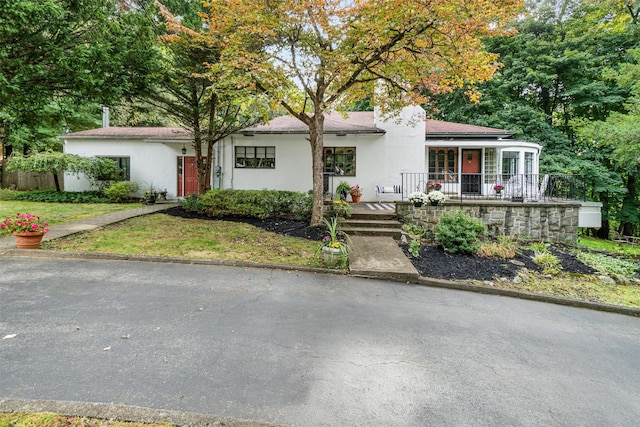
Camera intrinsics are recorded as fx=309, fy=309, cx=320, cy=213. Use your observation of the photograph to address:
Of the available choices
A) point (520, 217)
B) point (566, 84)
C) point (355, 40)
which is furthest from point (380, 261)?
point (566, 84)

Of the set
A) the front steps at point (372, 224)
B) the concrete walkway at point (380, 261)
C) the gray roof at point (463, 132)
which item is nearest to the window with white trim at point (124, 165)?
the front steps at point (372, 224)

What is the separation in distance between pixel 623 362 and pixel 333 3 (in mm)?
8785

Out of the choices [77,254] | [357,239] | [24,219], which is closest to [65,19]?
[24,219]

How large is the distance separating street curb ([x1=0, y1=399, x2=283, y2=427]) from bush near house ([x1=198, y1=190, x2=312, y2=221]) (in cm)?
809

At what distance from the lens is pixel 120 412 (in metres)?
2.15

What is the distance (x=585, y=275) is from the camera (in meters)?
6.85

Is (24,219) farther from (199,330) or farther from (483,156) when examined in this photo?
(483,156)

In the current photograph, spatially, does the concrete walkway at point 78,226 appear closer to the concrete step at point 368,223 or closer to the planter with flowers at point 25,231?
the planter with flowers at point 25,231

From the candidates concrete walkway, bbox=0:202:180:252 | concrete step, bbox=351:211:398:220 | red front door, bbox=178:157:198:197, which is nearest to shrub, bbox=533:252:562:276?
concrete step, bbox=351:211:398:220

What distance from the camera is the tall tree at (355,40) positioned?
677 cm

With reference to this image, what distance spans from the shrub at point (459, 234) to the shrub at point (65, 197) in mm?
15070

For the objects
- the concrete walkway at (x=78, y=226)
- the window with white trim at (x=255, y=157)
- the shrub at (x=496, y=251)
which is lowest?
the shrub at (x=496, y=251)

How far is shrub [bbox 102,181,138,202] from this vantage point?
47.8 ft

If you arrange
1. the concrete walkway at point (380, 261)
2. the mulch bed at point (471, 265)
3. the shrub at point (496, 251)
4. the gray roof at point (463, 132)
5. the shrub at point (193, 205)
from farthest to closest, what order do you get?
1. the gray roof at point (463, 132)
2. the shrub at point (193, 205)
3. the shrub at point (496, 251)
4. the mulch bed at point (471, 265)
5. the concrete walkway at point (380, 261)
